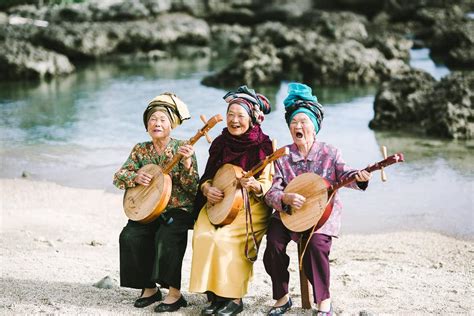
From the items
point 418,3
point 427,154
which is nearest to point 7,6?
point 418,3

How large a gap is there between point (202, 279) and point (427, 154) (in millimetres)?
6676

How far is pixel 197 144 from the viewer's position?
1104 cm

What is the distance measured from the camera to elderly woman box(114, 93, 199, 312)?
479cm

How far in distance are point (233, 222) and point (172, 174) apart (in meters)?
0.57

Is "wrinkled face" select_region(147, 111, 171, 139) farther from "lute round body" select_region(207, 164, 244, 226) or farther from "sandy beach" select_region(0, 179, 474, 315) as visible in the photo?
"sandy beach" select_region(0, 179, 474, 315)

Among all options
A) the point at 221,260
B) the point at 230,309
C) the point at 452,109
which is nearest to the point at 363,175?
the point at 221,260

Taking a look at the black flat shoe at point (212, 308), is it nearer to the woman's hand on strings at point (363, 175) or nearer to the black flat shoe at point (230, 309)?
the black flat shoe at point (230, 309)

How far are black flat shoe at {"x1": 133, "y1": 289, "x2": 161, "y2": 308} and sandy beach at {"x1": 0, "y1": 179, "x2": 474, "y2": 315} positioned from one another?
0.16ft

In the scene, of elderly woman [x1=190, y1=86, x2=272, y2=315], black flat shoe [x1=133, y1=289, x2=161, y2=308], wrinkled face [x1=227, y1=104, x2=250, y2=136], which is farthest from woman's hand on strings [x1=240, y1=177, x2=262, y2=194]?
black flat shoe [x1=133, y1=289, x2=161, y2=308]

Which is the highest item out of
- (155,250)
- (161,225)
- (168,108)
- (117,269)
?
(168,108)

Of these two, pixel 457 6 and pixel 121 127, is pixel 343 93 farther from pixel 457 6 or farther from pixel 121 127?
pixel 457 6

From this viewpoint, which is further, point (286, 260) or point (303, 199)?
point (286, 260)

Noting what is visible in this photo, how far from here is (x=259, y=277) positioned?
5711mm

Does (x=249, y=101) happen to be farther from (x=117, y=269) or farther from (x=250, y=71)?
(x=250, y=71)
